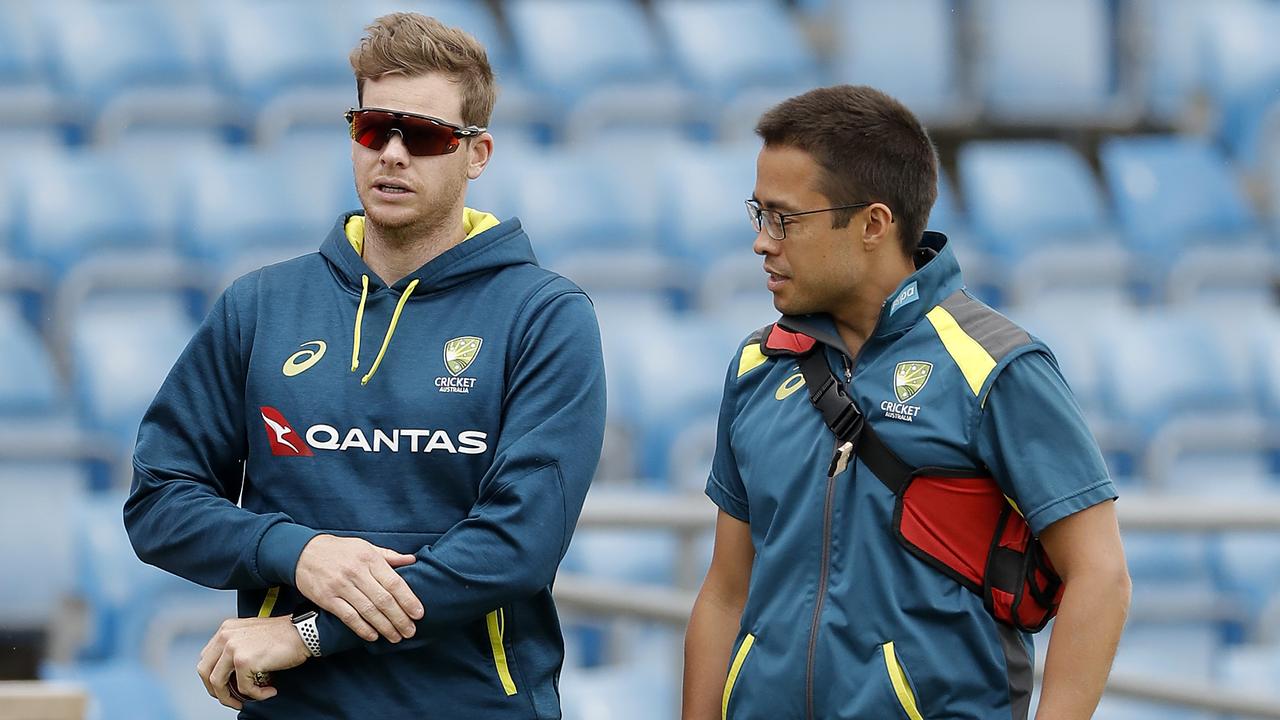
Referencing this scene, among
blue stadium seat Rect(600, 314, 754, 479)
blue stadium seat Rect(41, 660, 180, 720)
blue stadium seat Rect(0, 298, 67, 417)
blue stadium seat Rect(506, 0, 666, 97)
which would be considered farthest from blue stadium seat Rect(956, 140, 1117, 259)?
blue stadium seat Rect(41, 660, 180, 720)

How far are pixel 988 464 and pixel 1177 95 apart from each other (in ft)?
21.9

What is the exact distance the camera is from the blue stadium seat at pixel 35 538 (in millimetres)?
4977

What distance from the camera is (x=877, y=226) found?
8.07 ft

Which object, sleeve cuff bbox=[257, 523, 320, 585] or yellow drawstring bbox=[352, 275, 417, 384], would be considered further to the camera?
yellow drawstring bbox=[352, 275, 417, 384]

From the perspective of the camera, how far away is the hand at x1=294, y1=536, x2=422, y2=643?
7.45ft

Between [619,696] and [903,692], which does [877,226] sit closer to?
[903,692]

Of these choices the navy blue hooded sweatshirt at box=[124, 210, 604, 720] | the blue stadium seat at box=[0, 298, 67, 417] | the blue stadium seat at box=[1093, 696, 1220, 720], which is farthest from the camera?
the blue stadium seat at box=[1093, 696, 1220, 720]

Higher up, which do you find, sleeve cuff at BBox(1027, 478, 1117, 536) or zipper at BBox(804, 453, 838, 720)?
sleeve cuff at BBox(1027, 478, 1117, 536)

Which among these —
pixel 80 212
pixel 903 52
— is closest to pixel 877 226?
pixel 80 212

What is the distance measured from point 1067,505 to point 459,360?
0.87 metres

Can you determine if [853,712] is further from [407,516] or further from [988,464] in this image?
[407,516]

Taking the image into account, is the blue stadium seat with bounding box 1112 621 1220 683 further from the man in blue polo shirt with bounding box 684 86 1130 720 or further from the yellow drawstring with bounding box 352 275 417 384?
the yellow drawstring with bounding box 352 275 417 384

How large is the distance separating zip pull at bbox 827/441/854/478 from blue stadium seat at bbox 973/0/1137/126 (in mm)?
6212

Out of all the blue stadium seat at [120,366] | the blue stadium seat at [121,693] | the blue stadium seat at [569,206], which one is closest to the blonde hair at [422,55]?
the blue stadium seat at [121,693]
